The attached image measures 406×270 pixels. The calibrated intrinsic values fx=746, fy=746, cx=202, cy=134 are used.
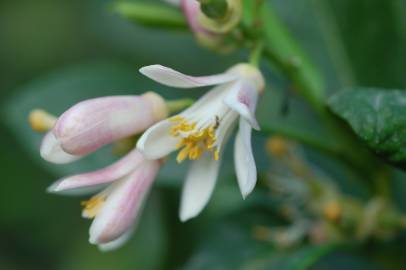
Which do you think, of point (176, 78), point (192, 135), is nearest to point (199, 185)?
point (192, 135)

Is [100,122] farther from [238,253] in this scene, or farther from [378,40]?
[378,40]

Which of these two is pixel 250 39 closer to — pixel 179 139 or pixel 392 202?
pixel 179 139

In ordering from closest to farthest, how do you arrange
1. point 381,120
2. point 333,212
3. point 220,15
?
point 381,120
point 220,15
point 333,212

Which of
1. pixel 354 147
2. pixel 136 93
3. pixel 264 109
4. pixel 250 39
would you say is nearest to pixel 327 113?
pixel 354 147

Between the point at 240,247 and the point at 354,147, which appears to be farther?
the point at 240,247

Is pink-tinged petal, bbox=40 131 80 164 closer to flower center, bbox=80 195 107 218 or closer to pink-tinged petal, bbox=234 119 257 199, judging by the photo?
flower center, bbox=80 195 107 218

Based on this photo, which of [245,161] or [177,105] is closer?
[245,161]

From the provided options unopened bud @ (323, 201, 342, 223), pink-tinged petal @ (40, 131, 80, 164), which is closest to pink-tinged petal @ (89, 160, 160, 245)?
pink-tinged petal @ (40, 131, 80, 164)
